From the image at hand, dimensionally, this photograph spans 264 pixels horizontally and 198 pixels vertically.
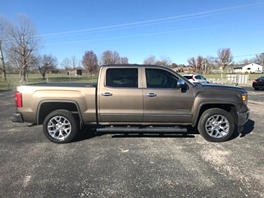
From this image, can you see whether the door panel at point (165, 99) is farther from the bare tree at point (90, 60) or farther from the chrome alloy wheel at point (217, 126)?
the bare tree at point (90, 60)

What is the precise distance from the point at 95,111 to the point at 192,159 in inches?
95.5

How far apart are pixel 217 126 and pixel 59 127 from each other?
387 centimetres

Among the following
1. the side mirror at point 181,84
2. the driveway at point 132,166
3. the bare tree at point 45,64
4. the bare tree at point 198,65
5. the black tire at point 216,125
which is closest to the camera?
the driveway at point 132,166

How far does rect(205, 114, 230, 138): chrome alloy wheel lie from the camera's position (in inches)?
194

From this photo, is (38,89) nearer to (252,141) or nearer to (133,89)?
(133,89)

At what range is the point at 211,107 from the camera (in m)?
5.04

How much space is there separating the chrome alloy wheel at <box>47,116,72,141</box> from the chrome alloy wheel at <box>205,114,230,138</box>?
339cm

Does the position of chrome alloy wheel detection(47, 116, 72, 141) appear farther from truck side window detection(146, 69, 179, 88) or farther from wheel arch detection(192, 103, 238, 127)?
wheel arch detection(192, 103, 238, 127)

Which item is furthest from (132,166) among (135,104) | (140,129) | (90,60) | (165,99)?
(90,60)

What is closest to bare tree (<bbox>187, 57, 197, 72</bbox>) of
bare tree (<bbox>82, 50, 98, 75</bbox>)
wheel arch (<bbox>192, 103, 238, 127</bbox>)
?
bare tree (<bbox>82, 50, 98, 75</bbox>)

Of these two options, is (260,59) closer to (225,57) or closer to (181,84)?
(225,57)

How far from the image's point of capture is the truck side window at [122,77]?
4.93 metres

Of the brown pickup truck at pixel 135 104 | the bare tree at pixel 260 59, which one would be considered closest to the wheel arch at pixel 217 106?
the brown pickup truck at pixel 135 104

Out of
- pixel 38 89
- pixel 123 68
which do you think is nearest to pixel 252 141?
pixel 123 68
